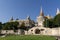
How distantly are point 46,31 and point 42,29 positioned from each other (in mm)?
4201

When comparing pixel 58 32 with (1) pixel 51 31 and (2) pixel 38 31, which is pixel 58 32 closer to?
(1) pixel 51 31

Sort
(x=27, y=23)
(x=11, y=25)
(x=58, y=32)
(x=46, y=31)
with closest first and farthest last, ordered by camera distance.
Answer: (x=58, y=32)
(x=46, y=31)
(x=11, y=25)
(x=27, y=23)

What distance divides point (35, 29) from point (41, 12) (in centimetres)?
7381

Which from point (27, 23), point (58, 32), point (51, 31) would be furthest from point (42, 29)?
point (27, 23)

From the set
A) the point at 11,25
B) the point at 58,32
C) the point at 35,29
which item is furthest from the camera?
the point at 11,25

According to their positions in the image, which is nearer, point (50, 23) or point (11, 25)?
point (50, 23)

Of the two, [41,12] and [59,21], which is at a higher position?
[41,12]

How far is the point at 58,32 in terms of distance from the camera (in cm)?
5472

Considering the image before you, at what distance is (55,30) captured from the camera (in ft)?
185

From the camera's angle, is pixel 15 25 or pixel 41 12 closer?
pixel 15 25

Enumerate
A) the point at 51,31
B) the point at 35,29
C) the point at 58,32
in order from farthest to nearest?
the point at 35,29
the point at 51,31
the point at 58,32

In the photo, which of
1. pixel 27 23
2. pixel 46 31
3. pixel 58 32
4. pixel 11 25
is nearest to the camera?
pixel 58 32

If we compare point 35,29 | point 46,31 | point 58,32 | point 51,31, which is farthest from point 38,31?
point 58,32

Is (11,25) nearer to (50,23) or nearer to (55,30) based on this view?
(50,23)
